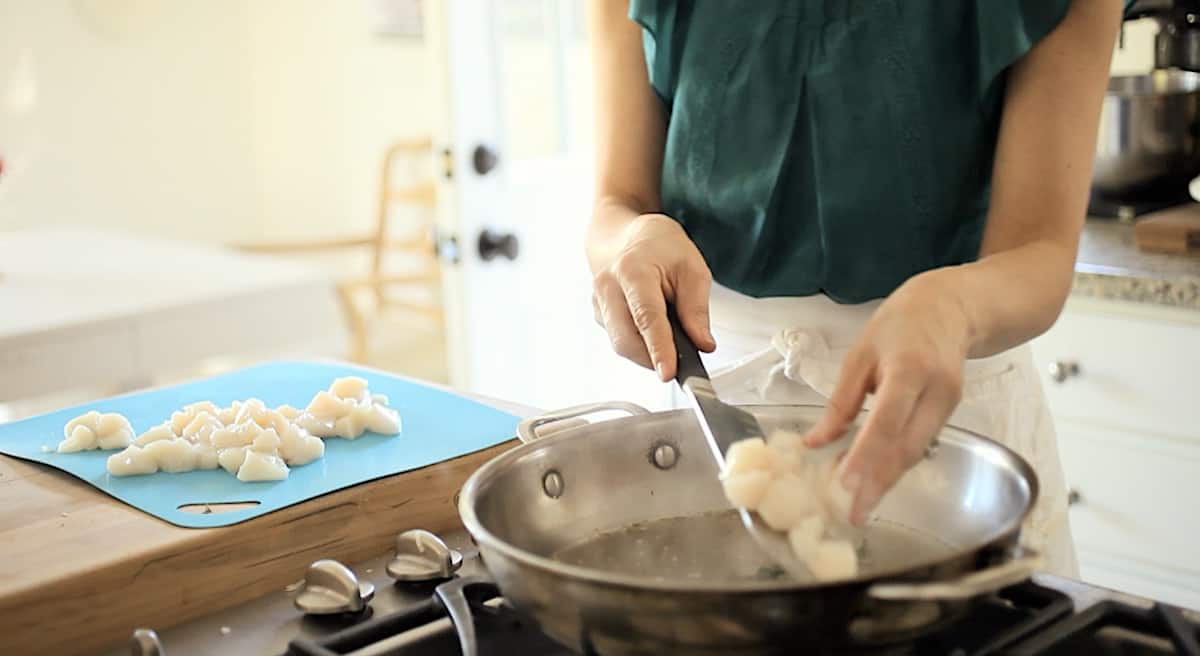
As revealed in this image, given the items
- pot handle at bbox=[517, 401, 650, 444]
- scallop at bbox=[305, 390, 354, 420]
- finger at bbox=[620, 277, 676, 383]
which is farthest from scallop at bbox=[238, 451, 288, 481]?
finger at bbox=[620, 277, 676, 383]

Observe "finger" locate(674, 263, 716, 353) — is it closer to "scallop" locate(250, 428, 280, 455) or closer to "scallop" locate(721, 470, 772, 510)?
"scallop" locate(721, 470, 772, 510)

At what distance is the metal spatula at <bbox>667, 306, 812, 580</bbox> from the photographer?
25.3 inches

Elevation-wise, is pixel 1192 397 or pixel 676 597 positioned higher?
pixel 676 597

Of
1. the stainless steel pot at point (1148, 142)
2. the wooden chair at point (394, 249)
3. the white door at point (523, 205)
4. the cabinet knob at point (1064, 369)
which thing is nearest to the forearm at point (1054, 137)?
the cabinet knob at point (1064, 369)

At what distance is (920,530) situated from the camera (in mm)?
718

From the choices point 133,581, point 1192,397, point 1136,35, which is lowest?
point 1192,397

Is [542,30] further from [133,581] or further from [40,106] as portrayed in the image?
[40,106]

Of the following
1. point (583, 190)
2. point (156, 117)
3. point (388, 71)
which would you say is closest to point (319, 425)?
point (583, 190)

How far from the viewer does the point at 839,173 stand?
106cm

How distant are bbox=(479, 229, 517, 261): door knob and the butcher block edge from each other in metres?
1.47

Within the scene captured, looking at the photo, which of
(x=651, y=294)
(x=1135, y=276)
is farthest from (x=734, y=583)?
(x=1135, y=276)

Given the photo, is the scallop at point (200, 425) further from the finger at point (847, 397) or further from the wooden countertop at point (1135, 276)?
the wooden countertop at point (1135, 276)

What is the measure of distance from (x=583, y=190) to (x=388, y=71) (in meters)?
2.18

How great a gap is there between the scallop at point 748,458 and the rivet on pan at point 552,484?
128mm
